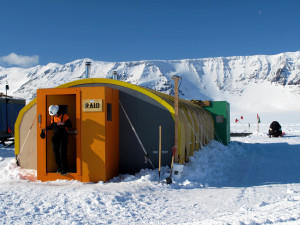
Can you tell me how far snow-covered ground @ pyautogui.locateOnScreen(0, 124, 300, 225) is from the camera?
16.7ft

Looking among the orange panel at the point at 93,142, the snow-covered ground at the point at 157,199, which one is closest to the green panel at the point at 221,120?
the snow-covered ground at the point at 157,199

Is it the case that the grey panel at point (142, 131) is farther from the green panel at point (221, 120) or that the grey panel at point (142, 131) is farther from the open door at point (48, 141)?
the green panel at point (221, 120)

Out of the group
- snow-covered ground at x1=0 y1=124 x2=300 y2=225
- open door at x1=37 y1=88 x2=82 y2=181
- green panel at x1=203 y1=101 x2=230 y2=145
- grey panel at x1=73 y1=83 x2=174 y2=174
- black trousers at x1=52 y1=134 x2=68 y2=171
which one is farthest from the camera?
green panel at x1=203 y1=101 x2=230 y2=145

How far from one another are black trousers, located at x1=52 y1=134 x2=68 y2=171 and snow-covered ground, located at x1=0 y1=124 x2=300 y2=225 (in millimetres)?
434

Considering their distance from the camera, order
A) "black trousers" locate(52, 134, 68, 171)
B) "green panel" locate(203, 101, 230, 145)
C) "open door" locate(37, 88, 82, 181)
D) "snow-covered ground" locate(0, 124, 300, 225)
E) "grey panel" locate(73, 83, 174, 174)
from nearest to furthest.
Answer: "snow-covered ground" locate(0, 124, 300, 225) → "black trousers" locate(52, 134, 68, 171) → "open door" locate(37, 88, 82, 181) → "grey panel" locate(73, 83, 174, 174) → "green panel" locate(203, 101, 230, 145)

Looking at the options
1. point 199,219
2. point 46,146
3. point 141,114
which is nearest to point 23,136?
point 46,146

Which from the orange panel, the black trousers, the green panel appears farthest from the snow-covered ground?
the green panel

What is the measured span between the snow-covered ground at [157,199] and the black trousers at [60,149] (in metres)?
0.43

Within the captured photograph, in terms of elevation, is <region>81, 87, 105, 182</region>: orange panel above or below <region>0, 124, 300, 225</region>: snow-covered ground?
above

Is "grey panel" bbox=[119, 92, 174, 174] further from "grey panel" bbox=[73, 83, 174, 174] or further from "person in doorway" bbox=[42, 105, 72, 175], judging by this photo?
"person in doorway" bbox=[42, 105, 72, 175]

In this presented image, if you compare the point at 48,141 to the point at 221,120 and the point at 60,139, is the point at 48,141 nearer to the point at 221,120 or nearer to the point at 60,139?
the point at 60,139

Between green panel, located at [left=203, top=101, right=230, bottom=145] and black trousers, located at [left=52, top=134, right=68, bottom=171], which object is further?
green panel, located at [left=203, top=101, right=230, bottom=145]

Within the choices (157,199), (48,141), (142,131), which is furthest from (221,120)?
(157,199)

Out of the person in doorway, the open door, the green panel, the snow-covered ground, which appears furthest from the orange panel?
the green panel
